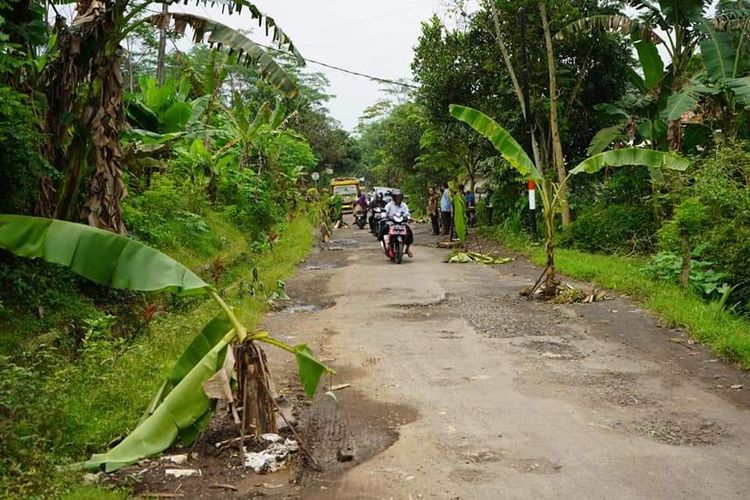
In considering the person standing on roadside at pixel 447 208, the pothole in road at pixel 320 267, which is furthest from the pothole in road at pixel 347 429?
the person standing on roadside at pixel 447 208

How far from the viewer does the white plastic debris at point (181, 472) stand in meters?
4.75

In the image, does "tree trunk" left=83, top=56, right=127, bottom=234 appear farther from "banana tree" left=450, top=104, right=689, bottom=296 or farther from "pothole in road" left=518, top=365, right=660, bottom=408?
"pothole in road" left=518, top=365, right=660, bottom=408

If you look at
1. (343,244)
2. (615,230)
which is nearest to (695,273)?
(615,230)

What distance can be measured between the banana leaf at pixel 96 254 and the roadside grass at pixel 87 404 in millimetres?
977

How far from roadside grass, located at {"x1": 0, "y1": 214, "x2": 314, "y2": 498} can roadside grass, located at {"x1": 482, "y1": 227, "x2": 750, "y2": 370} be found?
17.7ft

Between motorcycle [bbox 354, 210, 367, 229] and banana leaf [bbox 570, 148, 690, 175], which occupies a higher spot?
banana leaf [bbox 570, 148, 690, 175]

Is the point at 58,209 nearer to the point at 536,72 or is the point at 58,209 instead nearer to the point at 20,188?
the point at 20,188

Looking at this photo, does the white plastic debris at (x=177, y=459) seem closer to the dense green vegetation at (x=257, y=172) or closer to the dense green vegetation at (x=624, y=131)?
the dense green vegetation at (x=257, y=172)

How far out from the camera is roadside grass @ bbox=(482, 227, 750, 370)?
7805mm

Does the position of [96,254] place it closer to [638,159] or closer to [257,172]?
[638,159]

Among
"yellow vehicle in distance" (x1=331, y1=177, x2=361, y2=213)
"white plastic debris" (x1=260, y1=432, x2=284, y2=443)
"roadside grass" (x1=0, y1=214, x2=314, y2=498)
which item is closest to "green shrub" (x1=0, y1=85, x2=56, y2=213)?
"roadside grass" (x1=0, y1=214, x2=314, y2=498)

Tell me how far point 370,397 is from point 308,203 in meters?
30.1

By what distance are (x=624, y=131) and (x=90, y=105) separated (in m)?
12.2

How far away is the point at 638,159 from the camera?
10453 millimetres
